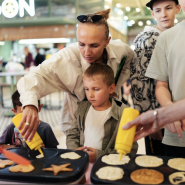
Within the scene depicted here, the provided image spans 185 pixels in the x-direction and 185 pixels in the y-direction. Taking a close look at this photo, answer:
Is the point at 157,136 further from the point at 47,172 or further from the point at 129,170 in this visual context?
the point at 47,172

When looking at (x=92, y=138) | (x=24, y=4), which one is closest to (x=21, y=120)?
(x=92, y=138)

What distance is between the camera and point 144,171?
86 cm

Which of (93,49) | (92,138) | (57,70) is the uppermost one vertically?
(93,49)

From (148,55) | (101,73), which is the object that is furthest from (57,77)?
(148,55)

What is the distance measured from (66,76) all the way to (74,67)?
0.08 m

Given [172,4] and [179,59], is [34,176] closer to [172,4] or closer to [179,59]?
[179,59]

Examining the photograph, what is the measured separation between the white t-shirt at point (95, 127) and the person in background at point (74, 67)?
19 cm

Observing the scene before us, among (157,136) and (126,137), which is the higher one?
(126,137)

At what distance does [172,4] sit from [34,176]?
55.1 inches

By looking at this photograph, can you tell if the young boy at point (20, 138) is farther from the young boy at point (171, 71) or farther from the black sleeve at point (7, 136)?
the young boy at point (171, 71)

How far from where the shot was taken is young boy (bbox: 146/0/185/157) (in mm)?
1188

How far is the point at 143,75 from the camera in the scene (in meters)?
1.65

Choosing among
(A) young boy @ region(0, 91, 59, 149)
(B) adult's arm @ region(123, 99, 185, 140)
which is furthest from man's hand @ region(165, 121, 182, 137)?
(A) young boy @ region(0, 91, 59, 149)

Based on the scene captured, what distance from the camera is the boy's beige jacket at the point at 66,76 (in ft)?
4.35
